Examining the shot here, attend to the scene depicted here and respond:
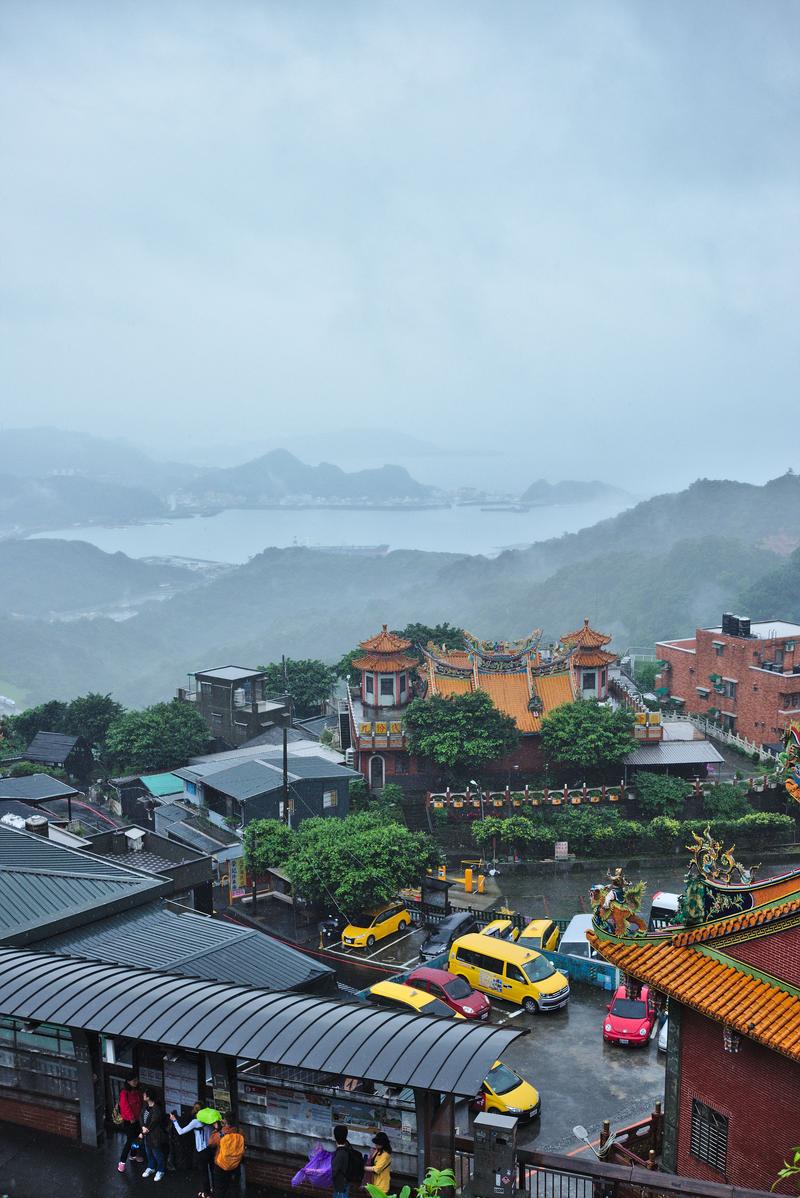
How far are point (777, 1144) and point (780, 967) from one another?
2295 millimetres

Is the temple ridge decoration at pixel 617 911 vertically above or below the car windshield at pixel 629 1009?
above

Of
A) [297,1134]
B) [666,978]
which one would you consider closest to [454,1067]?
[297,1134]

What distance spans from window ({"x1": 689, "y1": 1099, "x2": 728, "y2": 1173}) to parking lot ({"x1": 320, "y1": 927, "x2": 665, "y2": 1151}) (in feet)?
14.7

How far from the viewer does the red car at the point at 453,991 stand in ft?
89.4

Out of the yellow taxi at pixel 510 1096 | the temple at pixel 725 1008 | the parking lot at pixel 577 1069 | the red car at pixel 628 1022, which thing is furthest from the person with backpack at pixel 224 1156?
the red car at pixel 628 1022

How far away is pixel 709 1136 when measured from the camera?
15.3 metres

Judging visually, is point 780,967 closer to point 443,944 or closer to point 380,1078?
point 380,1078

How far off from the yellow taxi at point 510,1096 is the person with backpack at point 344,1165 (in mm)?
8487

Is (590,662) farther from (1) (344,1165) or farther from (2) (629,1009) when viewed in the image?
(1) (344,1165)

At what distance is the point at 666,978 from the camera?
15.4 meters

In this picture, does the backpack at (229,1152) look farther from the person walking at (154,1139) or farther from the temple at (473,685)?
the temple at (473,685)

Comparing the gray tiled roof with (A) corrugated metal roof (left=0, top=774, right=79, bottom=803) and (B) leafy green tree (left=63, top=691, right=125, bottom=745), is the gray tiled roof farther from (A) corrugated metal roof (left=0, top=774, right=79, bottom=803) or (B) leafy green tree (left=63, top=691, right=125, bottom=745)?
(A) corrugated metal roof (left=0, top=774, right=79, bottom=803)

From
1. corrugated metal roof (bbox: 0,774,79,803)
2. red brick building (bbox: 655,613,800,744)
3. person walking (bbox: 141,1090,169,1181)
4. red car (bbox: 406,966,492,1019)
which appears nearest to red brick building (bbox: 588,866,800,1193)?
person walking (bbox: 141,1090,169,1181)

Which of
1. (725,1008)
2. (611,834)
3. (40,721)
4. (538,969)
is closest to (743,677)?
(611,834)
